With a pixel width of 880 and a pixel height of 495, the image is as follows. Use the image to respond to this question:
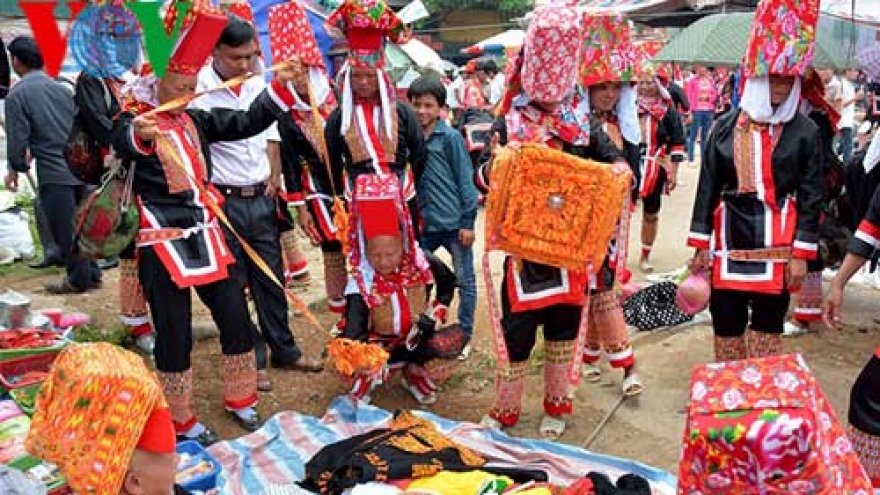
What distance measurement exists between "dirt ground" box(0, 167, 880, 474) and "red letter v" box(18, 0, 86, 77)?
1972 mm

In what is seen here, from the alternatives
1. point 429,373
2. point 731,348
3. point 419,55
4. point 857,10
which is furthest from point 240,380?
point 419,55

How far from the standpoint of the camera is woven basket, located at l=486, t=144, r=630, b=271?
391 cm

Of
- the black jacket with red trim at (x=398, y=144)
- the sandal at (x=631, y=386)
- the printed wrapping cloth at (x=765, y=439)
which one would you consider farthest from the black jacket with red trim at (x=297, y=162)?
the printed wrapping cloth at (x=765, y=439)

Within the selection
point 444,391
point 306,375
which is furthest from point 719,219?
point 306,375

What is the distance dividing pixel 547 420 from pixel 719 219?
4.33 feet

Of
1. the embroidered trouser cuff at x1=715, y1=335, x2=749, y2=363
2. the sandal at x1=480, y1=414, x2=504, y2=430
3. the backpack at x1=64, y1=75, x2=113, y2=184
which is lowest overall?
the sandal at x1=480, y1=414, x2=504, y2=430

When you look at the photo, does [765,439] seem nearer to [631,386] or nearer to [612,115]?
[631,386]

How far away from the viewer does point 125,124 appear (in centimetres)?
373

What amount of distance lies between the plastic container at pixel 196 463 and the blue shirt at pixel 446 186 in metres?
2.06

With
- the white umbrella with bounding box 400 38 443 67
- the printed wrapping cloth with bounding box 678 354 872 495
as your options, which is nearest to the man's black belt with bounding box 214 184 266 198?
the printed wrapping cloth with bounding box 678 354 872 495

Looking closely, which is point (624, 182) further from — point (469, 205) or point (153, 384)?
point (153, 384)

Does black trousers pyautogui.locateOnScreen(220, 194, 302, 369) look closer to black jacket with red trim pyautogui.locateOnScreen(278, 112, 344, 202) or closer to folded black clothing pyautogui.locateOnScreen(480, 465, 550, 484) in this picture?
black jacket with red trim pyautogui.locateOnScreen(278, 112, 344, 202)

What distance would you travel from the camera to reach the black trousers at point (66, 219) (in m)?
6.77

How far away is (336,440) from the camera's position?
4250mm
